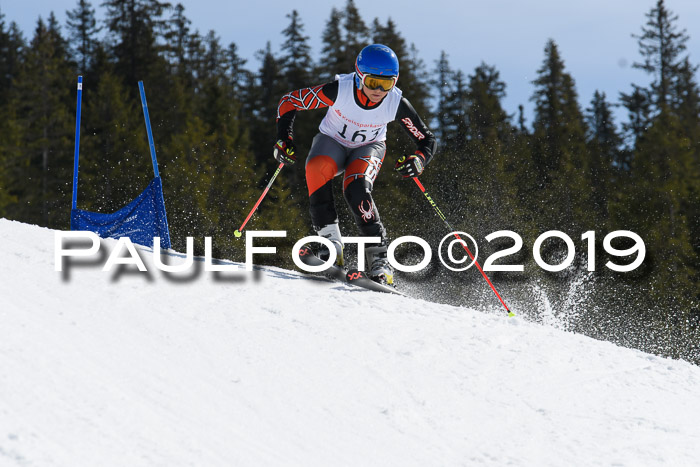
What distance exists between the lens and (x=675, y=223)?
2558cm

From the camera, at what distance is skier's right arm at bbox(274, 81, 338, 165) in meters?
5.33

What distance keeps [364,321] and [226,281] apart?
3.54 ft

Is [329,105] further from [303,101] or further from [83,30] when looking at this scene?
[83,30]

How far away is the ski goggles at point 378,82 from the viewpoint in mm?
5035

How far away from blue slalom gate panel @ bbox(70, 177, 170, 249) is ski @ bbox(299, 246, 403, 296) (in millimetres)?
2476

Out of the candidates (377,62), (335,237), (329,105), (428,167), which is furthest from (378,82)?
(428,167)

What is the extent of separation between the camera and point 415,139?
18.5 feet

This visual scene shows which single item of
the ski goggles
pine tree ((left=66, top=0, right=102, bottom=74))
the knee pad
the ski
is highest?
pine tree ((left=66, top=0, right=102, bottom=74))

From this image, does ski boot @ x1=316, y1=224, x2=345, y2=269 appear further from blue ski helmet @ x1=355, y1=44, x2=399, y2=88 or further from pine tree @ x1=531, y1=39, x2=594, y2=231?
pine tree @ x1=531, y1=39, x2=594, y2=231

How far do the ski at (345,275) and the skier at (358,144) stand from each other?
0.11m

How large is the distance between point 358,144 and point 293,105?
0.68m

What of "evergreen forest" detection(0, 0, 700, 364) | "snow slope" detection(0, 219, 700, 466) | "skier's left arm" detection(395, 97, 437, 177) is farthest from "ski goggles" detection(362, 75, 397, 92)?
"evergreen forest" detection(0, 0, 700, 364)


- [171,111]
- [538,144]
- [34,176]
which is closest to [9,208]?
[34,176]

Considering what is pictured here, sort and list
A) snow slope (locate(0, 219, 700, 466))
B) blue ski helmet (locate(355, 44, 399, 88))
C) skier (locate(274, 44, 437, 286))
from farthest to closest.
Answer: skier (locate(274, 44, 437, 286))
blue ski helmet (locate(355, 44, 399, 88))
snow slope (locate(0, 219, 700, 466))
